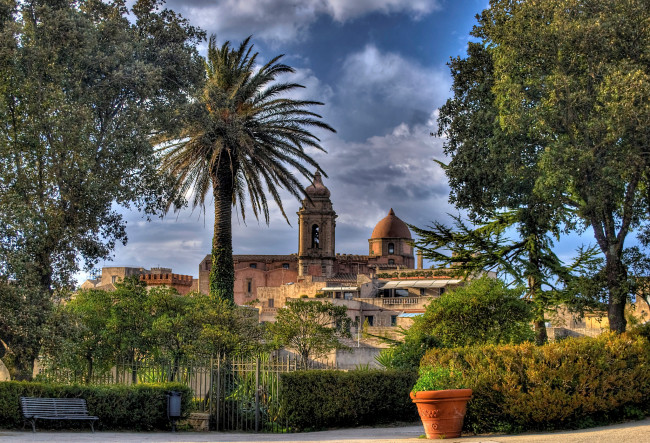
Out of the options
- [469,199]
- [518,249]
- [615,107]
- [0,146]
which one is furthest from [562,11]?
[0,146]

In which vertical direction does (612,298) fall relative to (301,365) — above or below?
above

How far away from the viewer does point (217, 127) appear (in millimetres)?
24312

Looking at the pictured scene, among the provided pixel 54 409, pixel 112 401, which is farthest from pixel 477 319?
pixel 54 409

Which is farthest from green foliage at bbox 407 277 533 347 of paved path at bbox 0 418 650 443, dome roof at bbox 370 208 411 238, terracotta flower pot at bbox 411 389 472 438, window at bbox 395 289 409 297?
dome roof at bbox 370 208 411 238

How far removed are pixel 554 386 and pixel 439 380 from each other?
212cm

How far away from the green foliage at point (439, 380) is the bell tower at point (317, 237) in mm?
59028

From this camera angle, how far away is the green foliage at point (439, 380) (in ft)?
41.3

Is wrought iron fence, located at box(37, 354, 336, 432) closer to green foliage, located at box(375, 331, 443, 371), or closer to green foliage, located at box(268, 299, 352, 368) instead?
green foliage, located at box(375, 331, 443, 371)

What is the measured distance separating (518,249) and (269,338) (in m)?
10.1

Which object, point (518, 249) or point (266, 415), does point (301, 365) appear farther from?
point (518, 249)

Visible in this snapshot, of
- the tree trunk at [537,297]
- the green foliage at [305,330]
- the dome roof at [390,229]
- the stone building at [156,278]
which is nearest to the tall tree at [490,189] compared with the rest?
the tree trunk at [537,297]

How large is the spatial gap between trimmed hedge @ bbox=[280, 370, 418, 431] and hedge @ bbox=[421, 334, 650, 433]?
3.38 m

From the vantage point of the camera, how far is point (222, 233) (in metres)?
25.2

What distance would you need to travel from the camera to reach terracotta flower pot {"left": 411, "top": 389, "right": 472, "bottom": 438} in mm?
12125
